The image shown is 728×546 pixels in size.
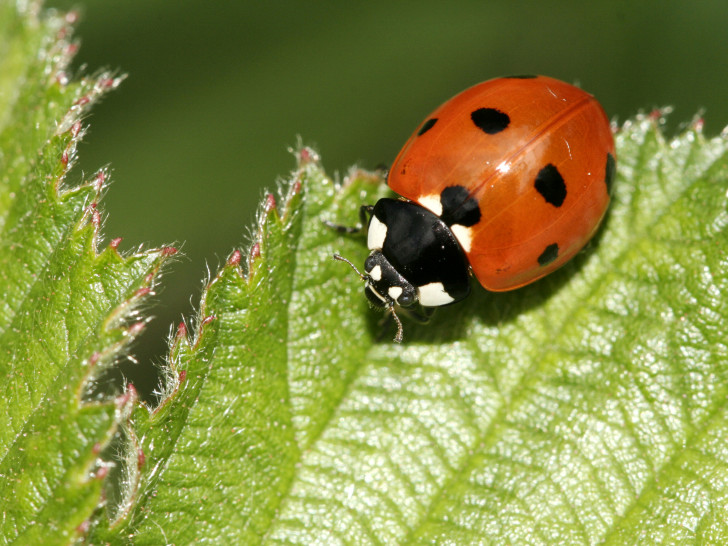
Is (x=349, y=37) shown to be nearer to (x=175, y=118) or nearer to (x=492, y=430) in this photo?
(x=175, y=118)

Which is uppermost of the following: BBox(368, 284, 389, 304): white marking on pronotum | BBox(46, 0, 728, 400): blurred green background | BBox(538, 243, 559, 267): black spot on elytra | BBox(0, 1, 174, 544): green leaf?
BBox(46, 0, 728, 400): blurred green background

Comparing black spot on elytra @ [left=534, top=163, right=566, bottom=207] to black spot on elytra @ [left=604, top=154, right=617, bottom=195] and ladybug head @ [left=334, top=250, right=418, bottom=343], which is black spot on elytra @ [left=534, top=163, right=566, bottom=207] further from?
ladybug head @ [left=334, top=250, right=418, bottom=343]

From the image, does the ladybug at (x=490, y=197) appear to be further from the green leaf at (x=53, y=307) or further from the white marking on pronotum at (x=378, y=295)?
the green leaf at (x=53, y=307)

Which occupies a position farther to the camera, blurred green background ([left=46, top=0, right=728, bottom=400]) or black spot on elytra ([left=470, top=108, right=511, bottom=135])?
blurred green background ([left=46, top=0, right=728, bottom=400])

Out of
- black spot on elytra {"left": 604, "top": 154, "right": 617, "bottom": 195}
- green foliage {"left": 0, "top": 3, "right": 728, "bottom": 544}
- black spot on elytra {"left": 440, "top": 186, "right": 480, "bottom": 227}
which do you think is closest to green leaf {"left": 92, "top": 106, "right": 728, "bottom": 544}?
green foliage {"left": 0, "top": 3, "right": 728, "bottom": 544}

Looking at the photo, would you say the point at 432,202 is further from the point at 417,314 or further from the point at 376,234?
the point at 417,314

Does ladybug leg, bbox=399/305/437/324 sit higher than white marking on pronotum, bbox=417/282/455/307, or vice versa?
white marking on pronotum, bbox=417/282/455/307

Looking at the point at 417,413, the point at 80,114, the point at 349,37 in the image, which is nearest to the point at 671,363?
the point at 417,413
